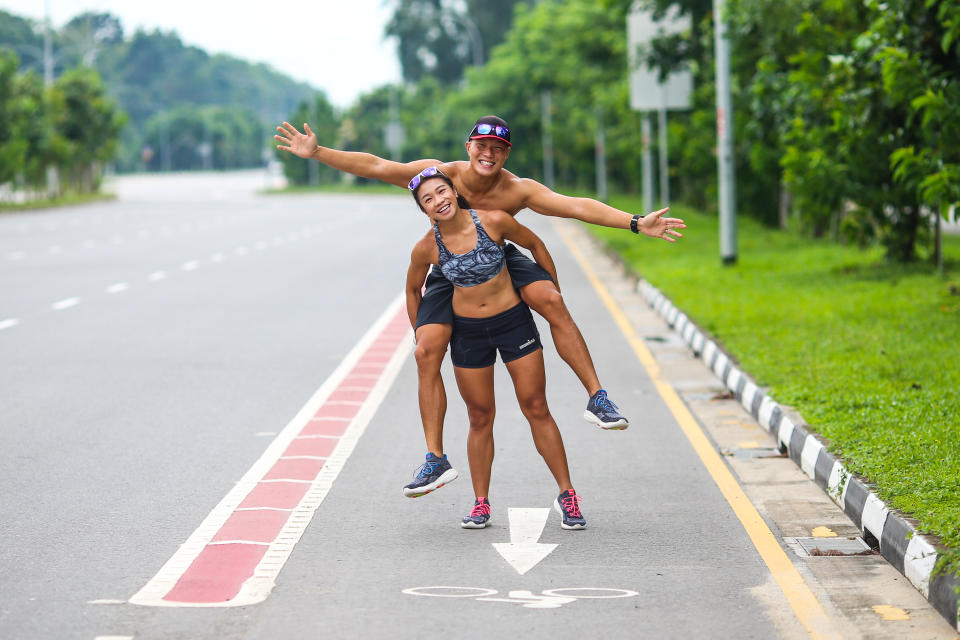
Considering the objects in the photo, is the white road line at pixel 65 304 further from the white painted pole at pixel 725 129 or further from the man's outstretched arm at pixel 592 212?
the man's outstretched arm at pixel 592 212

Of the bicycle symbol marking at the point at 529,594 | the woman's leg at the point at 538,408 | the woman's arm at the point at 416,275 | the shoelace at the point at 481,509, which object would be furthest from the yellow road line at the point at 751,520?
the woman's arm at the point at 416,275

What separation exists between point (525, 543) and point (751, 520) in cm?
115

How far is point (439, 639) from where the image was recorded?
200 inches

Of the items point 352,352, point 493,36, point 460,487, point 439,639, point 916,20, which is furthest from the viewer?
point 493,36

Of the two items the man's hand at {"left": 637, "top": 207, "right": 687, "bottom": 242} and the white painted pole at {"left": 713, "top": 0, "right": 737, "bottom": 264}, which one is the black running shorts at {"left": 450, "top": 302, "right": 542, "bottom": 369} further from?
the white painted pole at {"left": 713, "top": 0, "right": 737, "bottom": 264}

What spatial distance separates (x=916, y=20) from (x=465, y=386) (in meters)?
8.82

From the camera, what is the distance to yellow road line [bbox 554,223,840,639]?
5339 millimetres

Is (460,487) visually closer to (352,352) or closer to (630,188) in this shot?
(352,352)

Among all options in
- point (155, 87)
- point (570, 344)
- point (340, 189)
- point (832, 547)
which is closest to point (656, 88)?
point (570, 344)

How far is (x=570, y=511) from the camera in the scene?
6691 millimetres

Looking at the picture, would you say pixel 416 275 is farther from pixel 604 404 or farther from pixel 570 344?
pixel 604 404

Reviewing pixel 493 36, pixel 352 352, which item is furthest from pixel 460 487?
pixel 493 36

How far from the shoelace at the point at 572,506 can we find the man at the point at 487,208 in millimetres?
424

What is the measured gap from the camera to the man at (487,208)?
21.4 feet
